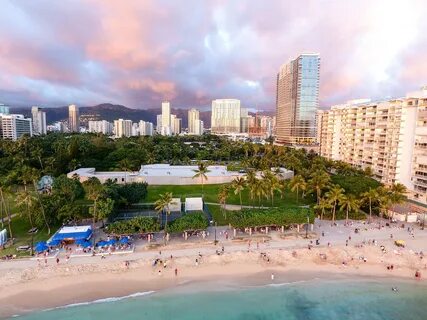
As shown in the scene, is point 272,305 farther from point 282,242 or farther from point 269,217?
point 269,217

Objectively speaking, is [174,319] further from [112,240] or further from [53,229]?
[53,229]

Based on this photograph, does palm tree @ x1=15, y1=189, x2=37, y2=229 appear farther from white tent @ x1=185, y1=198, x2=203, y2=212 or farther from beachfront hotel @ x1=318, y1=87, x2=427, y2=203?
beachfront hotel @ x1=318, y1=87, x2=427, y2=203

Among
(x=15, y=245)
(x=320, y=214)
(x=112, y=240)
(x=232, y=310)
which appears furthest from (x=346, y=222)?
(x=15, y=245)

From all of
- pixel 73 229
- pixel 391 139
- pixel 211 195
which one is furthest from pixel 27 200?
pixel 391 139

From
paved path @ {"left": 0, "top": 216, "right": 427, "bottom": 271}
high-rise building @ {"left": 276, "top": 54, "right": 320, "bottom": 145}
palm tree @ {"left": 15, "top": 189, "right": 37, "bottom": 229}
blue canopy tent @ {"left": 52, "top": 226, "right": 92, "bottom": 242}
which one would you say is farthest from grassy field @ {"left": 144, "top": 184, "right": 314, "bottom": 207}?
high-rise building @ {"left": 276, "top": 54, "right": 320, "bottom": 145}

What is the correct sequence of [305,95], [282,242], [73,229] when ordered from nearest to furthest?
[73,229] < [282,242] < [305,95]

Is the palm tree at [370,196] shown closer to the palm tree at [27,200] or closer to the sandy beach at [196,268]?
the sandy beach at [196,268]
